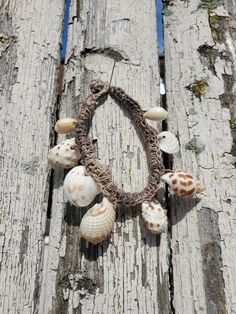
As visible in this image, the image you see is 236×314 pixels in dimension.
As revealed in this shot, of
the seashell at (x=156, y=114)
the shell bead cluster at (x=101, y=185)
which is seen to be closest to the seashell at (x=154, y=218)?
the shell bead cluster at (x=101, y=185)

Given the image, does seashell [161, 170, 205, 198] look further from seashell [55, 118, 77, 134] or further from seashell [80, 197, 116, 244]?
seashell [55, 118, 77, 134]

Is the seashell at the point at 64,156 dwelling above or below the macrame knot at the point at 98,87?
below

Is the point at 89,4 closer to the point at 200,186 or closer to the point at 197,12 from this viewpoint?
the point at 197,12

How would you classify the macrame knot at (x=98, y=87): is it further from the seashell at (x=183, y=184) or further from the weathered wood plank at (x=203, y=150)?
the seashell at (x=183, y=184)

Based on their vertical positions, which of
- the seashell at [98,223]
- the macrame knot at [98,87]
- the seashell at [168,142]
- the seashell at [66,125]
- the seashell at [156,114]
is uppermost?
the macrame knot at [98,87]

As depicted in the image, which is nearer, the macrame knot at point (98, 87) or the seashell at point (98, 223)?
the seashell at point (98, 223)

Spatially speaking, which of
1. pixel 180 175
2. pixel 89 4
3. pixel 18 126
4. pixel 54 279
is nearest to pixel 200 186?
pixel 180 175
